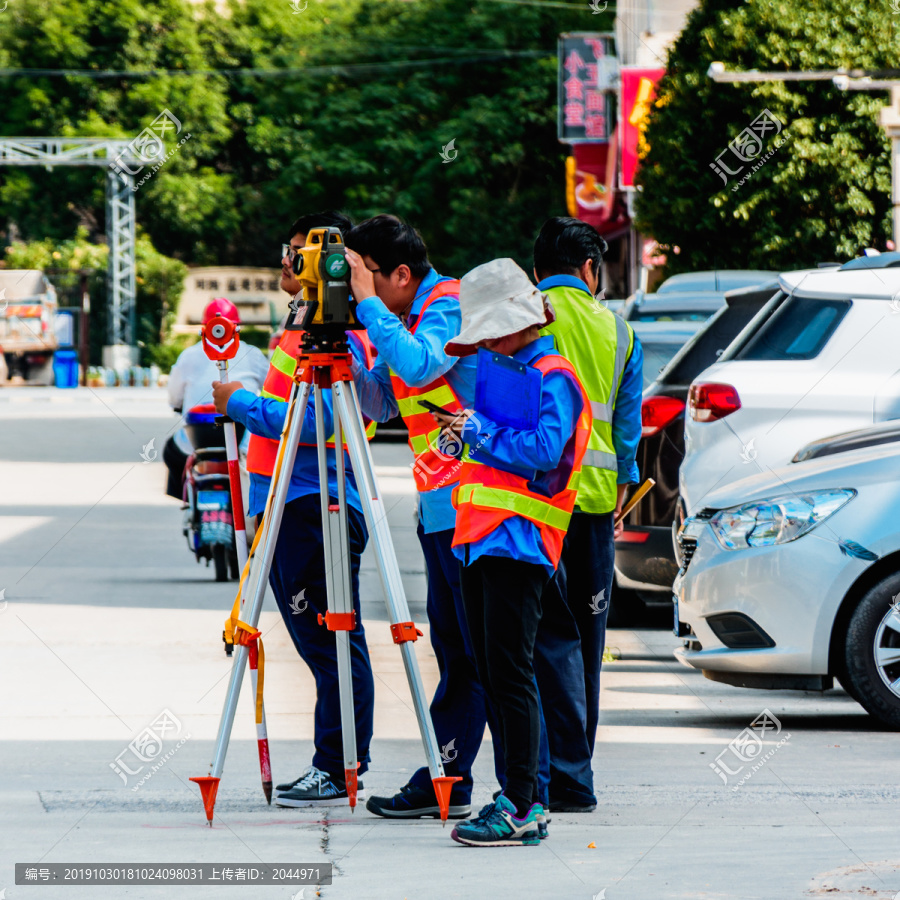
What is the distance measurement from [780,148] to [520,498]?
1721cm

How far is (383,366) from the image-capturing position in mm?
5340

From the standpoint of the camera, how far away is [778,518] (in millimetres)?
7129

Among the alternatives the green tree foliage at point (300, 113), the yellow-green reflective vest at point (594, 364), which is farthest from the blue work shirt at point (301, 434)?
the green tree foliage at point (300, 113)

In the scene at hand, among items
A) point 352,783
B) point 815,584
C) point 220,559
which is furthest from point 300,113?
point 352,783

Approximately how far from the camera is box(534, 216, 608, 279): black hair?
574 cm

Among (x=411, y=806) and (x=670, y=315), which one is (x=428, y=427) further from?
(x=670, y=315)

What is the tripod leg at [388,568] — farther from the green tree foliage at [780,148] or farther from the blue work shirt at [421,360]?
the green tree foliage at [780,148]

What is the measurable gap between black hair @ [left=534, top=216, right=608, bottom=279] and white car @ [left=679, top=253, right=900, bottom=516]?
10.2 feet

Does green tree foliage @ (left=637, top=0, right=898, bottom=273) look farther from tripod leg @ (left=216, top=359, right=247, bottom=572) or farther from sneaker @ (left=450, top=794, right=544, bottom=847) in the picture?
sneaker @ (left=450, top=794, right=544, bottom=847)

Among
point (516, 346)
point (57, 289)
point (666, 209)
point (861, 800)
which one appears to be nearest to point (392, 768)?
point (861, 800)

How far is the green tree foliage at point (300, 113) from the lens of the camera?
47.7 metres

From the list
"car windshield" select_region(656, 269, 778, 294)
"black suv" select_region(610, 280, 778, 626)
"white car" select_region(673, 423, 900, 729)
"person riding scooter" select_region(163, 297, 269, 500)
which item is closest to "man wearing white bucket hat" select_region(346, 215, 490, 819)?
"white car" select_region(673, 423, 900, 729)

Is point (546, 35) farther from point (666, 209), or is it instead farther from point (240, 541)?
point (240, 541)

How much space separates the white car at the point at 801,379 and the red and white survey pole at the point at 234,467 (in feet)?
12.5
